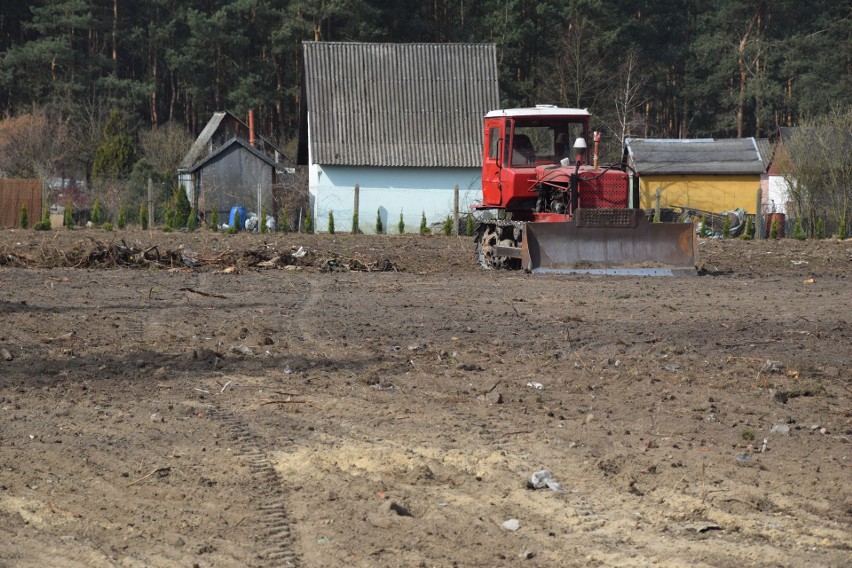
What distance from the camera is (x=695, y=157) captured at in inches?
1612

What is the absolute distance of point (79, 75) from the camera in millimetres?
53750

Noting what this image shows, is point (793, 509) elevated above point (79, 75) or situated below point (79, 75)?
below

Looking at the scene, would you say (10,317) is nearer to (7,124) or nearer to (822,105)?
(7,124)

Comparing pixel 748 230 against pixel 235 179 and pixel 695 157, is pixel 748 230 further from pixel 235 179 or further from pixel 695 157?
pixel 235 179

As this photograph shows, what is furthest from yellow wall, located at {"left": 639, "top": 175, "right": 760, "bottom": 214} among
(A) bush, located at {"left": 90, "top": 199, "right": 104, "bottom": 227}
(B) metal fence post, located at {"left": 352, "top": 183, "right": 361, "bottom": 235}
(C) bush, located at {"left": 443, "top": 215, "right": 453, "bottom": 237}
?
(A) bush, located at {"left": 90, "top": 199, "right": 104, "bottom": 227}

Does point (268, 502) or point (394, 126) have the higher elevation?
point (394, 126)

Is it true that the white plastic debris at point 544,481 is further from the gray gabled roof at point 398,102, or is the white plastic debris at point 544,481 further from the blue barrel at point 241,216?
the gray gabled roof at point 398,102

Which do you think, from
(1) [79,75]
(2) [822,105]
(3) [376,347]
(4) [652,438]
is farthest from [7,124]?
(4) [652,438]

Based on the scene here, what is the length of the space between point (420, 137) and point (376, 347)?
27.2 m

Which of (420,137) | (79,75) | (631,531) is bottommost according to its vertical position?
(631,531)

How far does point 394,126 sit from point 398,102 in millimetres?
1101

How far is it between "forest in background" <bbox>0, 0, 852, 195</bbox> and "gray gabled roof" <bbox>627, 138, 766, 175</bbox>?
5.27 metres

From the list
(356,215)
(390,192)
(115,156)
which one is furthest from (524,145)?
(115,156)

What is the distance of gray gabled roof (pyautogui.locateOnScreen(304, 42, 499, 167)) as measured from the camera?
1427 inches
